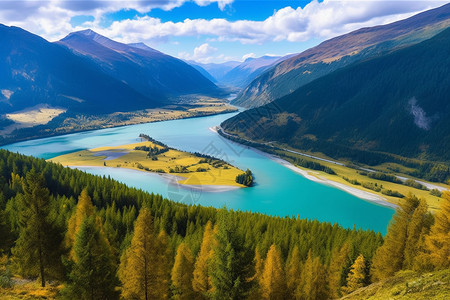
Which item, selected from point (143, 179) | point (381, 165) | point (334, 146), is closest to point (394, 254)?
point (143, 179)

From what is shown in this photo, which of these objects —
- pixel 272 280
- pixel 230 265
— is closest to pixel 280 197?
pixel 272 280

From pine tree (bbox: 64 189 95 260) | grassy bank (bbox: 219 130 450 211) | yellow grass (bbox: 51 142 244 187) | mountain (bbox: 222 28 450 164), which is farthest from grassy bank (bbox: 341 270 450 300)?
mountain (bbox: 222 28 450 164)

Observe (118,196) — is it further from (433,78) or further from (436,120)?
(433,78)

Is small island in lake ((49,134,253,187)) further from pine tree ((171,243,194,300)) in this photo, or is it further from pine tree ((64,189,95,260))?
pine tree ((171,243,194,300))

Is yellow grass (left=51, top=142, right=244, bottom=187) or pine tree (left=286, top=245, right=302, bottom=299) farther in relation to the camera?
yellow grass (left=51, top=142, right=244, bottom=187)

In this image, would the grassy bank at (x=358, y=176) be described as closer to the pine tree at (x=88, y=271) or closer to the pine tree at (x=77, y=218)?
the pine tree at (x=77, y=218)

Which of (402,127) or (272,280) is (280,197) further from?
(402,127)
